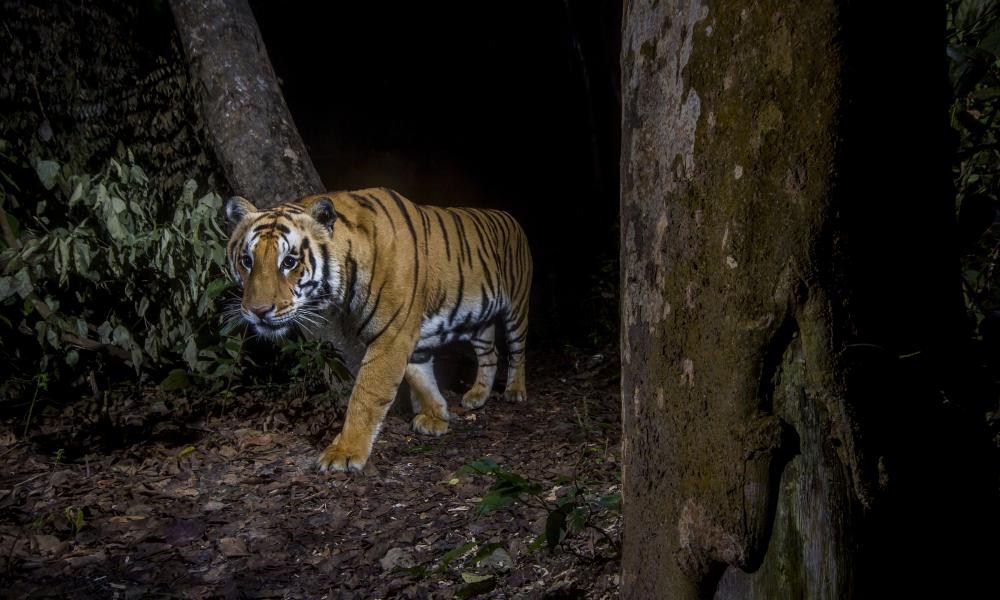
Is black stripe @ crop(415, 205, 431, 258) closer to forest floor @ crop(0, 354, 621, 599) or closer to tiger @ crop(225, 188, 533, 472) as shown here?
tiger @ crop(225, 188, 533, 472)

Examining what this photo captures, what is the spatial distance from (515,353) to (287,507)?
2.23m

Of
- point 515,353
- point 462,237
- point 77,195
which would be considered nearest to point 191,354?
point 77,195

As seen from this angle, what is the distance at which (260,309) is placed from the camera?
2957 mm

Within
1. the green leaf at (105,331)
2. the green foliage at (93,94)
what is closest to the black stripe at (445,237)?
the green foliage at (93,94)

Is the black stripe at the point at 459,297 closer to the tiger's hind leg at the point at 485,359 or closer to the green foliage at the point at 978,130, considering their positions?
the tiger's hind leg at the point at 485,359

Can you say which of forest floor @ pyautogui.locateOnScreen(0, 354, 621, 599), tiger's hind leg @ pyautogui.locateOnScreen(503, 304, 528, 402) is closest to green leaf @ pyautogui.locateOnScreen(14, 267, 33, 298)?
forest floor @ pyautogui.locateOnScreen(0, 354, 621, 599)

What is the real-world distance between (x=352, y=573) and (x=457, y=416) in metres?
1.93

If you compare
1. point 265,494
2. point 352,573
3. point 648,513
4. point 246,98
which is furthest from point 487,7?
point 648,513

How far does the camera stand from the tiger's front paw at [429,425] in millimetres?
3773

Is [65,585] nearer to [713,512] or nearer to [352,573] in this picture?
[352,573]

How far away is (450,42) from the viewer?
8094 millimetres

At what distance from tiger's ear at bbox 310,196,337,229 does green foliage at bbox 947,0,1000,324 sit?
2.42m

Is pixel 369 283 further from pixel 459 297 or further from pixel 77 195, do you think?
pixel 77 195

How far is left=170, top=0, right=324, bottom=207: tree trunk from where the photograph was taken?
3793 mm
